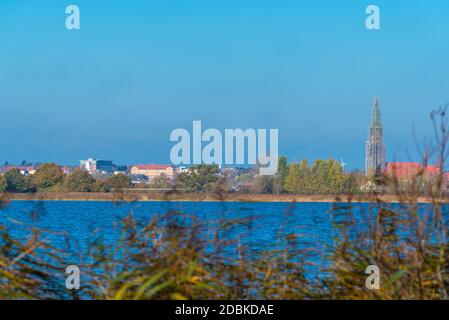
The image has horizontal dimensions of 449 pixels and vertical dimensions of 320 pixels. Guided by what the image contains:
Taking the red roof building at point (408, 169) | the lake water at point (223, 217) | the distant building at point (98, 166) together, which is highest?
the distant building at point (98, 166)

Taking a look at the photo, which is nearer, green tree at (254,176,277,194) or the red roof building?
the red roof building

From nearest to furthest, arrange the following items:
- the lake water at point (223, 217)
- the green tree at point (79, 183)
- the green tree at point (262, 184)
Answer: the lake water at point (223, 217), the green tree at point (262, 184), the green tree at point (79, 183)

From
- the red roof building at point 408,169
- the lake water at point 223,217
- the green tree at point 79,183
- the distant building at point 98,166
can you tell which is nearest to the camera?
the lake water at point 223,217

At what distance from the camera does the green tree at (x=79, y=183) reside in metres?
84.6

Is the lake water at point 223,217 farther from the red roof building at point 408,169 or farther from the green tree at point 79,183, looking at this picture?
the green tree at point 79,183

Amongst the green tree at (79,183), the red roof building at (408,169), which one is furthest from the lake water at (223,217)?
the green tree at (79,183)

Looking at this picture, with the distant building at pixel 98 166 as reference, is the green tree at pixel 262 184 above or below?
below

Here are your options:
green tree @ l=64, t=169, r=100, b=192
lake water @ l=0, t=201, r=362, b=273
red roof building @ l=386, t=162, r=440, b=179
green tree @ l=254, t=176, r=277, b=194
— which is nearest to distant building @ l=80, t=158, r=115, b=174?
green tree @ l=64, t=169, r=100, b=192

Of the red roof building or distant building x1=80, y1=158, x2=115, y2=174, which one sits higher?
distant building x1=80, y1=158, x2=115, y2=174

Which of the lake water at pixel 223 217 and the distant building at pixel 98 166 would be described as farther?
the distant building at pixel 98 166

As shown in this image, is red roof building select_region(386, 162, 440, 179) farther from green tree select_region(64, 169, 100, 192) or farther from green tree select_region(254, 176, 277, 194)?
green tree select_region(64, 169, 100, 192)

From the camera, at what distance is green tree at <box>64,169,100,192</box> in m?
84.6
